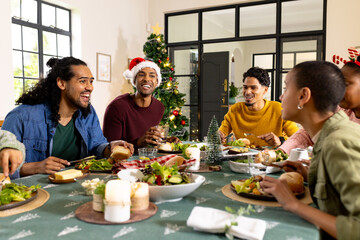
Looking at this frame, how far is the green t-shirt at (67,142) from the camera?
6.98 ft

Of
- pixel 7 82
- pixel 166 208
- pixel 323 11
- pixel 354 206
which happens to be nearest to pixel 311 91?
pixel 354 206

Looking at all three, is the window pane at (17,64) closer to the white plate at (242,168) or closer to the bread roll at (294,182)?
the white plate at (242,168)

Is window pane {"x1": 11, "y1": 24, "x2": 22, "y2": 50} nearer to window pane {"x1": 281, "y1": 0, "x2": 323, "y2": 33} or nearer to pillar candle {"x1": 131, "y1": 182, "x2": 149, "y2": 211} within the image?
pillar candle {"x1": 131, "y1": 182, "x2": 149, "y2": 211}

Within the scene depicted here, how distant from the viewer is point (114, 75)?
5.96m

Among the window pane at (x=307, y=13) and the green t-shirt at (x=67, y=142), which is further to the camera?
the window pane at (x=307, y=13)

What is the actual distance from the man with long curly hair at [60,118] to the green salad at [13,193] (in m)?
0.84

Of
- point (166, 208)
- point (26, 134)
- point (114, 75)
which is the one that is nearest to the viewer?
point (166, 208)

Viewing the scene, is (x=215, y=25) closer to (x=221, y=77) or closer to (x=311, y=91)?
(x=221, y=77)

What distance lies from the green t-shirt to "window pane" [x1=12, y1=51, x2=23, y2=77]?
2.79 m

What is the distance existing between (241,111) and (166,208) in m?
2.37

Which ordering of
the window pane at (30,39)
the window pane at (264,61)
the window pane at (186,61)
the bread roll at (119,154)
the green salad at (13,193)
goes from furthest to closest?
the window pane at (264,61)
the window pane at (186,61)
the window pane at (30,39)
the bread roll at (119,154)
the green salad at (13,193)

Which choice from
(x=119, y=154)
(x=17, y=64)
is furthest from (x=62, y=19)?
(x=119, y=154)

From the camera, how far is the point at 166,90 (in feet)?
19.0

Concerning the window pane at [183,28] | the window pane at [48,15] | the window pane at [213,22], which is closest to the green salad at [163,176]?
the window pane at [48,15]
